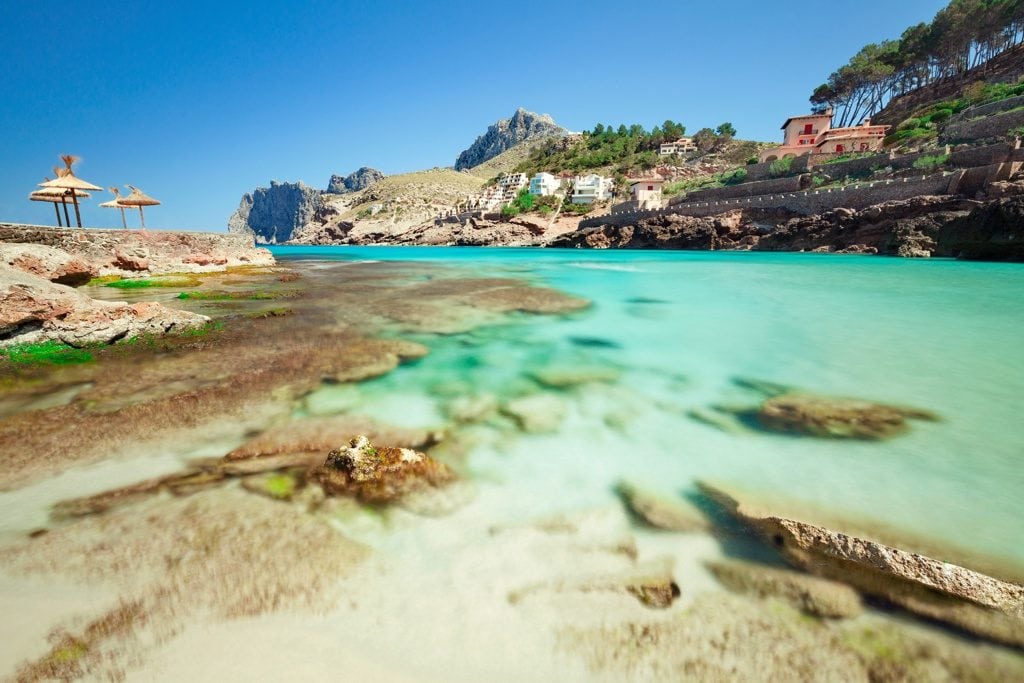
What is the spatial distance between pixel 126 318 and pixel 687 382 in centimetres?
966

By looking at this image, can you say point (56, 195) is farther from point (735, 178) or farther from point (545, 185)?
point (545, 185)

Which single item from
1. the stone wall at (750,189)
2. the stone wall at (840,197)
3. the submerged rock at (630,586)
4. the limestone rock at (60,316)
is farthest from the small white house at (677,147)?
the submerged rock at (630,586)

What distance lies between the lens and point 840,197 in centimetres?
3331

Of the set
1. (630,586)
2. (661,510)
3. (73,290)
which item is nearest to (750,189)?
(661,510)

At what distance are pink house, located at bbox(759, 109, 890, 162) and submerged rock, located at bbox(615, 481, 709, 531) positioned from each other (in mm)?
56777

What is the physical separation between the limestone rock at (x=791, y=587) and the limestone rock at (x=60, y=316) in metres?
9.39

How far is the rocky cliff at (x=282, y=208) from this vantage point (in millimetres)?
174125

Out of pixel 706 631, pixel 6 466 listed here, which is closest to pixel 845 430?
pixel 706 631

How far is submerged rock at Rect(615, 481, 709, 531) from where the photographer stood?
2961 millimetres

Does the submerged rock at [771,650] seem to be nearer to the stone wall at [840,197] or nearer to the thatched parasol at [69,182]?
the thatched parasol at [69,182]

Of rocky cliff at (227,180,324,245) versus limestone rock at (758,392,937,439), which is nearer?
limestone rock at (758,392,937,439)

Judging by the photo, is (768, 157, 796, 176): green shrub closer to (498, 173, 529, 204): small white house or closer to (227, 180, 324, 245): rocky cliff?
(498, 173, 529, 204): small white house

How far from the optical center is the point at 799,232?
116 feet

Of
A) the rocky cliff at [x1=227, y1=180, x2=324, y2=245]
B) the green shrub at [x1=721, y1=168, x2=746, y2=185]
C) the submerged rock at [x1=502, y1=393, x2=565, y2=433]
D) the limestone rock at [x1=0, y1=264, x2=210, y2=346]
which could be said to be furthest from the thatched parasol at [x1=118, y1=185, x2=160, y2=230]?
the rocky cliff at [x1=227, y1=180, x2=324, y2=245]
